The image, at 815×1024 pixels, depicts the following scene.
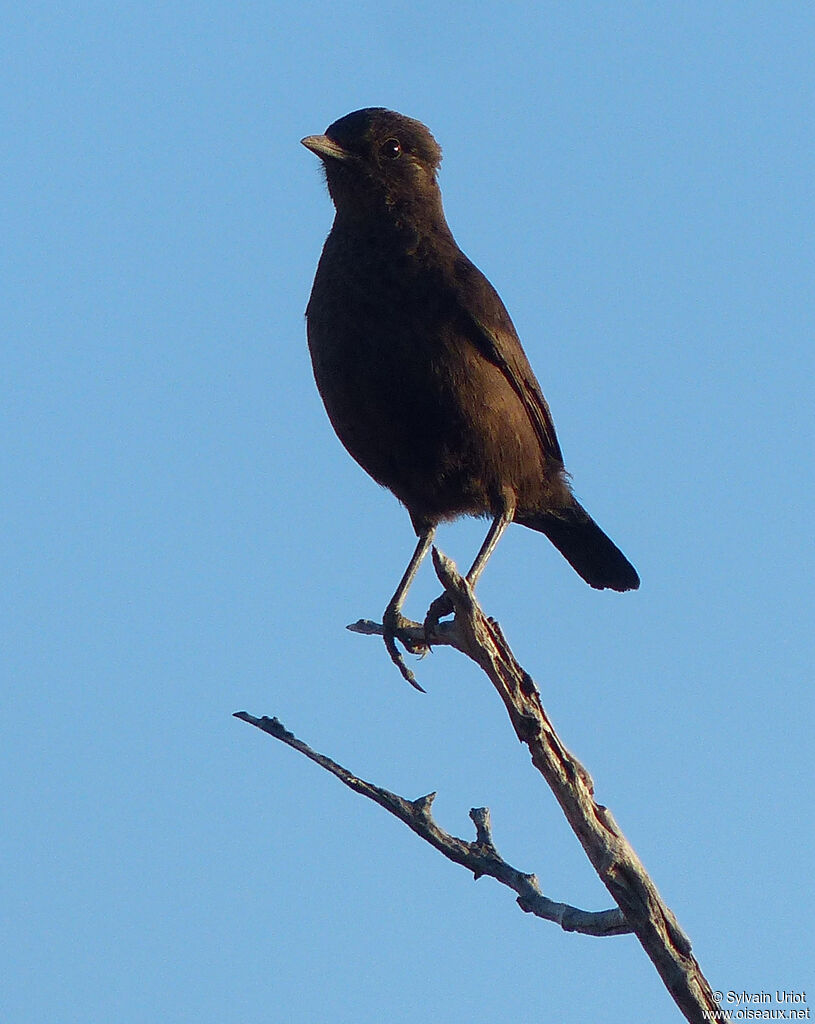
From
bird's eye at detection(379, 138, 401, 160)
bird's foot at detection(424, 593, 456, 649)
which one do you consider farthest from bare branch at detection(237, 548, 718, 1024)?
bird's eye at detection(379, 138, 401, 160)

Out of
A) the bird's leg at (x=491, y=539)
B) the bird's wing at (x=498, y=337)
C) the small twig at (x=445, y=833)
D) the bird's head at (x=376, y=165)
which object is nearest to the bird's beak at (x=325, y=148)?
the bird's head at (x=376, y=165)

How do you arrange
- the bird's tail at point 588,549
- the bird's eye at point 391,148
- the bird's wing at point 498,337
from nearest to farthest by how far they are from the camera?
the bird's wing at point 498,337
the bird's eye at point 391,148
the bird's tail at point 588,549

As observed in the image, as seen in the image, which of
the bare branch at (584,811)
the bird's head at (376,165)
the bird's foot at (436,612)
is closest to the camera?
the bare branch at (584,811)

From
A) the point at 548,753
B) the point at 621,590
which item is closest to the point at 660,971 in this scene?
the point at 548,753

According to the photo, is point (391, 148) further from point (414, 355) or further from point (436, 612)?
point (436, 612)

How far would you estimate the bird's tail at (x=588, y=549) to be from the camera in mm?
7637

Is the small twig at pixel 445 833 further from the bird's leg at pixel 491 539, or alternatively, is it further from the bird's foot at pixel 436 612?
the bird's leg at pixel 491 539

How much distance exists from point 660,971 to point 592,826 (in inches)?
20.5

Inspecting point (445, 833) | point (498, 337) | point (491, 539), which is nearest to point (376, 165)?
point (498, 337)

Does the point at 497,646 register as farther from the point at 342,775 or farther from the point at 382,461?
the point at 382,461

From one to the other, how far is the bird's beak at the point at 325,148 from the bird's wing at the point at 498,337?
0.79 m

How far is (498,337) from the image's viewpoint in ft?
21.4

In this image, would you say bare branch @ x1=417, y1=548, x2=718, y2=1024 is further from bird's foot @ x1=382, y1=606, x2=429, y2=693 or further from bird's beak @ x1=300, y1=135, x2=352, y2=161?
bird's beak @ x1=300, y1=135, x2=352, y2=161

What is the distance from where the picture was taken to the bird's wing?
21.0 ft
